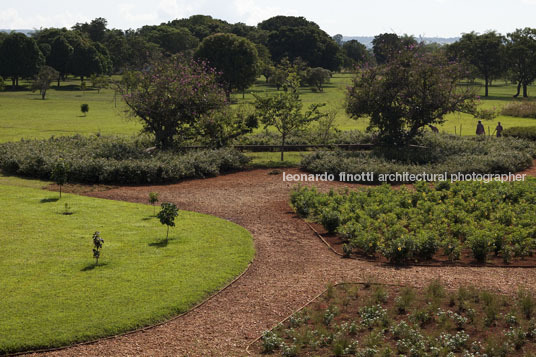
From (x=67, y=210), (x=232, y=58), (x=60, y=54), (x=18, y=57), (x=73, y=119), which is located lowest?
(x=67, y=210)

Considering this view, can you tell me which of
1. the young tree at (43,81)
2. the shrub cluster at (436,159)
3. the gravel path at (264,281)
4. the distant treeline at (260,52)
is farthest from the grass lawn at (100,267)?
the young tree at (43,81)

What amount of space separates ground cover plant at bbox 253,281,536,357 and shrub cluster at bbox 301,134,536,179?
1173 cm

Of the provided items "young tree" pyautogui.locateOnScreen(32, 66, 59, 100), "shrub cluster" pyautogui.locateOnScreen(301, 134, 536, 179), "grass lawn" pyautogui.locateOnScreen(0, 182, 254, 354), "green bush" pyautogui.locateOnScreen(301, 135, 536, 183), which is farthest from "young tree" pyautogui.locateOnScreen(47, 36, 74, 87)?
"grass lawn" pyautogui.locateOnScreen(0, 182, 254, 354)

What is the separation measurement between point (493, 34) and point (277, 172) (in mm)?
69335

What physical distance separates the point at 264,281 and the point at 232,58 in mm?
52075

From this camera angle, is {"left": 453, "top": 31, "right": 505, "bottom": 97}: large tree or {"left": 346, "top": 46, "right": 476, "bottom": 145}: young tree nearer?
{"left": 346, "top": 46, "right": 476, "bottom": 145}: young tree

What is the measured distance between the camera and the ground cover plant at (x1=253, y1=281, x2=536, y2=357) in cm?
Result: 856

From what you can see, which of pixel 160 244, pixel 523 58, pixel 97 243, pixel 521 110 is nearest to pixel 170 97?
pixel 160 244

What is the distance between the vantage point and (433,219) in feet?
48.8

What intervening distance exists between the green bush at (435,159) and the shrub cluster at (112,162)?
412cm

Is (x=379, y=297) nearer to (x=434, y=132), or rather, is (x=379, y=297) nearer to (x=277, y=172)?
(x=277, y=172)

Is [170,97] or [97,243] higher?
[170,97]

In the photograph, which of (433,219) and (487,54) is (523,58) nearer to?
(487,54)

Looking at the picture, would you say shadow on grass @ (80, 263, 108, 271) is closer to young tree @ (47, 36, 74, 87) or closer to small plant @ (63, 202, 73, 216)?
small plant @ (63, 202, 73, 216)
